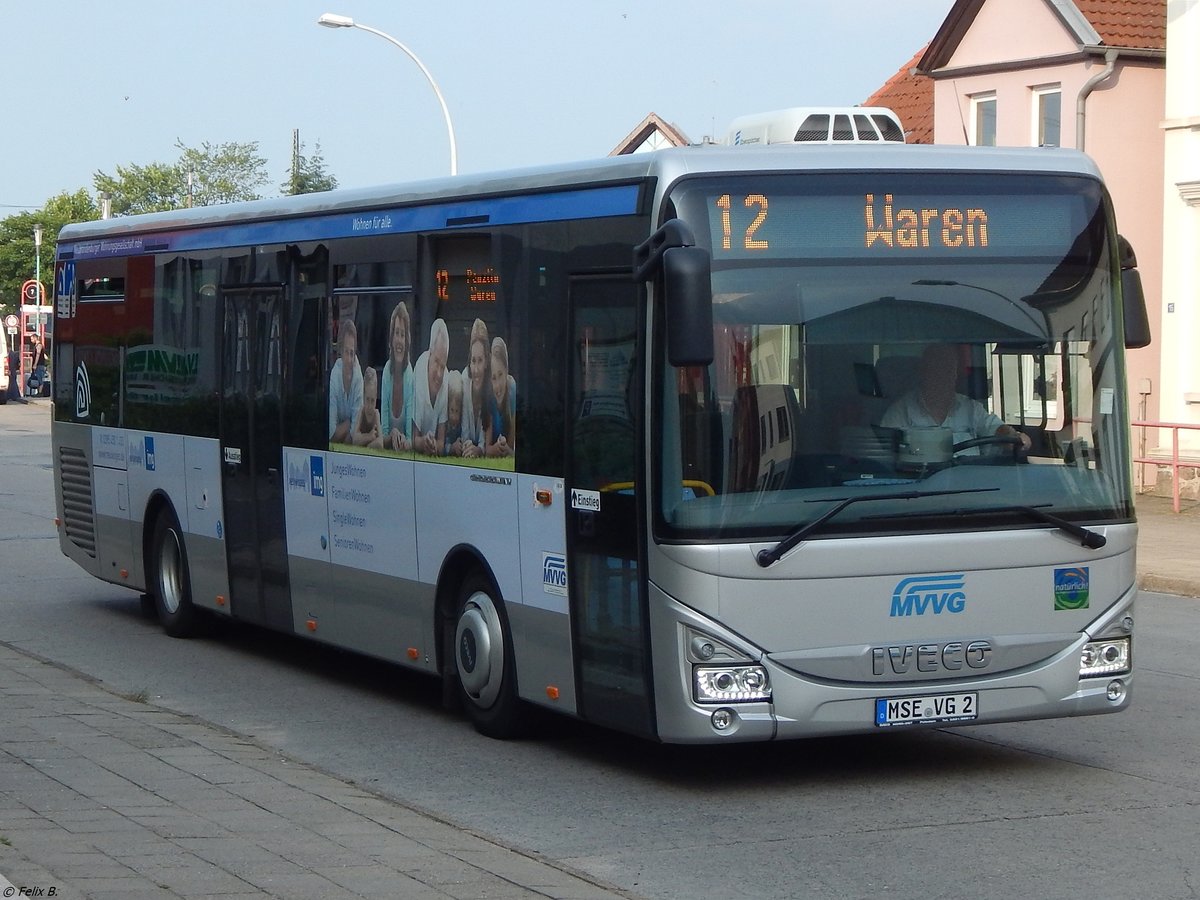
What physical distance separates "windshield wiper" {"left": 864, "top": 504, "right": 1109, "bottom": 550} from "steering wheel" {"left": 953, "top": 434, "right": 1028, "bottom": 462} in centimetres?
23

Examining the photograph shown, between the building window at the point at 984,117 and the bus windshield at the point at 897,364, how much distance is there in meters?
24.0

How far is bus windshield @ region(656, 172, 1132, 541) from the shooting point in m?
8.19

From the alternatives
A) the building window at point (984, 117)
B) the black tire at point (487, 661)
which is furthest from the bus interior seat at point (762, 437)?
the building window at point (984, 117)

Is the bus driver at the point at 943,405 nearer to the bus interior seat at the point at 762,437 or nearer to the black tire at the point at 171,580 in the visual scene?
the bus interior seat at the point at 762,437

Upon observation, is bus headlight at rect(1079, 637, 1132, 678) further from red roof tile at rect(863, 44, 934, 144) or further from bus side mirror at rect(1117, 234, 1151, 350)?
red roof tile at rect(863, 44, 934, 144)

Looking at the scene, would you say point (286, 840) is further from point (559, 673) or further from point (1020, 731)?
point (1020, 731)

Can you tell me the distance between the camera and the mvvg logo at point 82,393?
1585 centimetres

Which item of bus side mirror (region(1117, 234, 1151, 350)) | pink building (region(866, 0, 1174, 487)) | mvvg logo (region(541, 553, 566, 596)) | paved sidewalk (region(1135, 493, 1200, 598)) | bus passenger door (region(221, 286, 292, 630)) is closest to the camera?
bus side mirror (region(1117, 234, 1151, 350))

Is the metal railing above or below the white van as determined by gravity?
below

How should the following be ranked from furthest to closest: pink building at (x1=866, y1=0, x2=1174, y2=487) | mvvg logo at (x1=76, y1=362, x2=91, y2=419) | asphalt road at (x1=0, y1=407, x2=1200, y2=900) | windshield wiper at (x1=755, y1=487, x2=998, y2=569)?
pink building at (x1=866, y1=0, x2=1174, y2=487)
mvvg logo at (x1=76, y1=362, x2=91, y2=419)
windshield wiper at (x1=755, y1=487, x2=998, y2=569)
asphalt road at (x1=0, y1=407, x2=1200, y2=900)

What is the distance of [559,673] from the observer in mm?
9219

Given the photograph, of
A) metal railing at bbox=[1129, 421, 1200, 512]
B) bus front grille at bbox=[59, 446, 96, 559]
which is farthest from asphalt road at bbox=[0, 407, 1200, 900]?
metal railing at bbox=[1129, 421, 1200, 512]

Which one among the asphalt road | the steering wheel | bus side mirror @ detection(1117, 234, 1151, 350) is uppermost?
bus side mirror @ detection(1117, 234, 1151, 350)

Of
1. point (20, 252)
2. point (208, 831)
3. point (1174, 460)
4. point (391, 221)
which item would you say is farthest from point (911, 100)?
point (20, 252)
